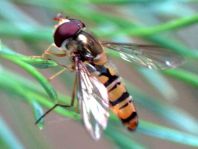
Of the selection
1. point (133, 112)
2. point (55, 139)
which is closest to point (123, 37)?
point (133, 112)

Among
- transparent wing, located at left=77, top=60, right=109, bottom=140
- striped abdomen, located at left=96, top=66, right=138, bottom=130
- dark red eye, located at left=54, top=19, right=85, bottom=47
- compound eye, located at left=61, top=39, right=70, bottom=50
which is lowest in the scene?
striped abdomen, located at left=96, top=66, right=138, bottom=130

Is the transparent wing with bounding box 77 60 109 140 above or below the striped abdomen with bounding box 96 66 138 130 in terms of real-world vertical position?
above

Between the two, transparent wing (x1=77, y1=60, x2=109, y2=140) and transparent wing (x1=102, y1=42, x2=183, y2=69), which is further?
transparent wing (x1=102, y1=42, x2=183, y2=69)

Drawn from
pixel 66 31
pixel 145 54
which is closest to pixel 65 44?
pixel 66 31

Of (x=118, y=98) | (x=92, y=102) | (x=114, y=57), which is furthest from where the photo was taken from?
(x=114, y=57)

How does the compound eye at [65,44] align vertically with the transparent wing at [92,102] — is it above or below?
above

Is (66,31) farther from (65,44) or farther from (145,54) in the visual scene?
(145,54)
